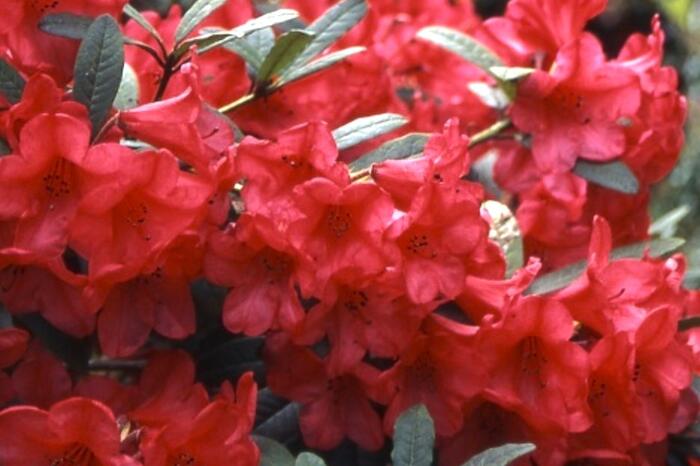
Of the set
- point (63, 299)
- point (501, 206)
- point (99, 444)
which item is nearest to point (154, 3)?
point (501, 206)

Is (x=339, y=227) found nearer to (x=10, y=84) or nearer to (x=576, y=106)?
(x=10, y=84)

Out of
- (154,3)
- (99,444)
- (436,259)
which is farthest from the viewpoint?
(154,3)

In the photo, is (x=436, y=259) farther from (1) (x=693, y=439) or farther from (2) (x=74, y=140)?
(1) (x=693, y=439)

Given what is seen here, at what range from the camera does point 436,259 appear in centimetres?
100

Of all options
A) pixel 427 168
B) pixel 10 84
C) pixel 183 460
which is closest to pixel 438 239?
pixel 427 168

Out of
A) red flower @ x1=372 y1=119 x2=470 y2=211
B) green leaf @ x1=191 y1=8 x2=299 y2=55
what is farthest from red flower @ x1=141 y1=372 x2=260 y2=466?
green leaf @ x1=191 y1=8 x2=299 y2=55

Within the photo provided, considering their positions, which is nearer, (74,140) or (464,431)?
(74,140)

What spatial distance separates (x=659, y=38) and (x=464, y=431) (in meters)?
0.48

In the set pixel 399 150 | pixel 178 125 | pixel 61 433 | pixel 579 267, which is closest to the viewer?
pixel 61 433

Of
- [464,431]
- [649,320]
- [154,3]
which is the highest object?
[649,320]

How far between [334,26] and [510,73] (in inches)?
7.8

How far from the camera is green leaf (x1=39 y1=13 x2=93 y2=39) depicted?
3.35ft

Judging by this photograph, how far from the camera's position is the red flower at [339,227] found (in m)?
0.96

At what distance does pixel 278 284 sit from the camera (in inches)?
40.7
